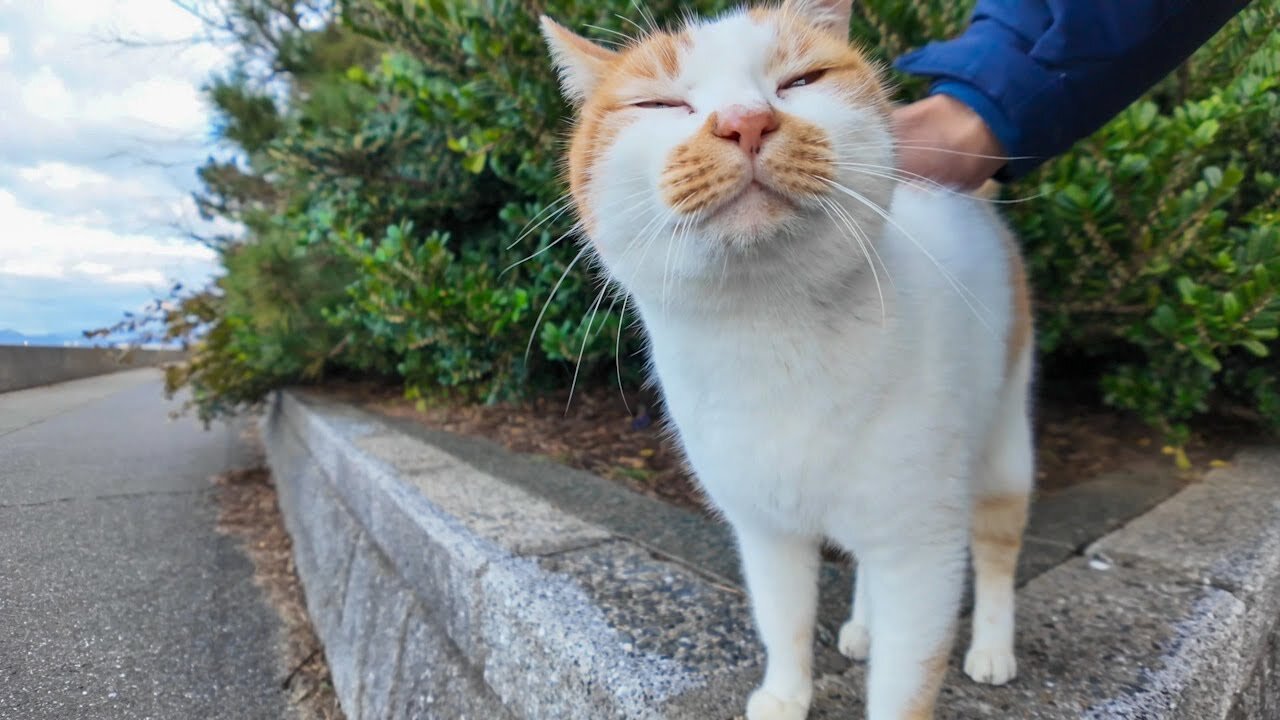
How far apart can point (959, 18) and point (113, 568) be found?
2.32m

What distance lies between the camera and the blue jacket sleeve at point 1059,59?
1.13m

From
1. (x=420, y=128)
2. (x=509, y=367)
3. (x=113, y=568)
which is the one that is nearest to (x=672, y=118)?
(x=113, y=568)

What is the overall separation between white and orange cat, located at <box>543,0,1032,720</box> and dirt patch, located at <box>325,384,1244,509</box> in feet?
4.04

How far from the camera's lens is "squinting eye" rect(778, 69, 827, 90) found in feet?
3.24

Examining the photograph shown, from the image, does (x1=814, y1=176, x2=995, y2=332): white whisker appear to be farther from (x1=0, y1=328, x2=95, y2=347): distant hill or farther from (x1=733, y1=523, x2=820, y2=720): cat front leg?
(x1=0, y1=328, x2=95, y2=347): distant hill

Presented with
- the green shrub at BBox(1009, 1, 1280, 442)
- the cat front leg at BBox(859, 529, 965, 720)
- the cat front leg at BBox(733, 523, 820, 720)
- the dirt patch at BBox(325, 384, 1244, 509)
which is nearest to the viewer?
the cat front leg at BBox(859, 529, 965, 720)

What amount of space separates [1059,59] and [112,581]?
5.31 ft

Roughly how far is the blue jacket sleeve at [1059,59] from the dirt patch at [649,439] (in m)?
1.30

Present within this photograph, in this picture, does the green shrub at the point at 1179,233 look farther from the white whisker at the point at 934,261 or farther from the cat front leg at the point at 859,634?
the cat front leg at the point at 859,634

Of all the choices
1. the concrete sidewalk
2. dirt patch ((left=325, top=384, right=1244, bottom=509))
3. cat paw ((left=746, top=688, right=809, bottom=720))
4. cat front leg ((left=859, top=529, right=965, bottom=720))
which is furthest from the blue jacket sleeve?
the concrete sidewalk

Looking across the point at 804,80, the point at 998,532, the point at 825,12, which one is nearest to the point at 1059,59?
the point at 825,12

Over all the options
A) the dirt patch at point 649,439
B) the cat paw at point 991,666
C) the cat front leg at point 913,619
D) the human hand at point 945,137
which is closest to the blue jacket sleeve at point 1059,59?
the human hand at point 945,137

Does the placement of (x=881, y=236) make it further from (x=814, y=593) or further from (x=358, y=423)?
(x=358, y=423)

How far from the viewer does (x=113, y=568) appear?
0.99 meters
